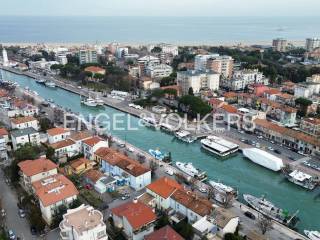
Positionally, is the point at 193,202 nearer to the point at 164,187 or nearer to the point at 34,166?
the point at 164,187

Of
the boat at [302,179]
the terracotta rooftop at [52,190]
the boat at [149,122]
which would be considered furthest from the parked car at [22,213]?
the boat at [302,179]

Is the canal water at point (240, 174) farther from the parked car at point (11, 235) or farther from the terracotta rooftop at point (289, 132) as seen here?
the parked car at point (11, 235)

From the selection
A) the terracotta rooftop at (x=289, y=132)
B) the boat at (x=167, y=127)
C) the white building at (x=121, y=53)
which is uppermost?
the white building at (x=121, y=53)

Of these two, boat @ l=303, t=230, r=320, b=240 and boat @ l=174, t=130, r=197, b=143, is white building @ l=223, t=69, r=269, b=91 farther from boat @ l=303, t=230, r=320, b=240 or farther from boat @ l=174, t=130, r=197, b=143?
boat @ l=303, t=230, r=320, b=240

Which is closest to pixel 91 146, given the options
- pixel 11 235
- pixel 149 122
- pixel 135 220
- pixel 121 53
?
pixel 11 235

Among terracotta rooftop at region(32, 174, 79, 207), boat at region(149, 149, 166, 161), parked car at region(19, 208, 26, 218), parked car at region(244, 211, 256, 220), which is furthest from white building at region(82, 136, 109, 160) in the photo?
parked car at region(244, 211, 256, 220)

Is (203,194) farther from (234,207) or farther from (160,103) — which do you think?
(160,103)
